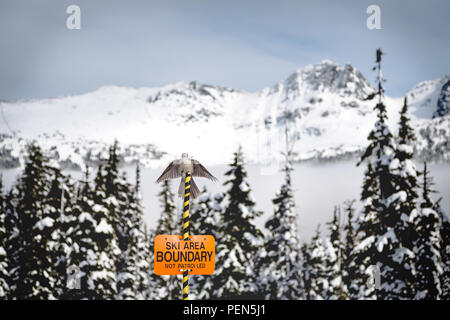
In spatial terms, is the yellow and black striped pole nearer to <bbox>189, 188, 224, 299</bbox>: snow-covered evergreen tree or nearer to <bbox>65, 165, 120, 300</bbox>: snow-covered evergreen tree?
<bbox>65, 165, 120, 300</bbox>: snow-covered evergreen tree

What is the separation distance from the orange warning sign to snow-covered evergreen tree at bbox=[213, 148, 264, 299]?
1744 cm

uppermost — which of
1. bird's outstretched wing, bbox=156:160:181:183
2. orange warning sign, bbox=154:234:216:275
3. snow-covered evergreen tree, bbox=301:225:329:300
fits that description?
bird's outstretched wing, bbox=156:160:181:183

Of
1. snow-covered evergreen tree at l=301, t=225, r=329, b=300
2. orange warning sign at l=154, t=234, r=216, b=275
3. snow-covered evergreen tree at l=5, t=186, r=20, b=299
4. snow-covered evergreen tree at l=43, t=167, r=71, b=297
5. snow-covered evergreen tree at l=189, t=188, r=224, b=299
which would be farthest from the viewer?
snow-covered evergreen tree at l=301, t=225, r=329, b=300

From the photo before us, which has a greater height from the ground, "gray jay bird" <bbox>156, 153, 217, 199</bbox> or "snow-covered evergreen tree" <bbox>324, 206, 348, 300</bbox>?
"gray jay bird" <bbox>156, 153, 217, 199</bbox>

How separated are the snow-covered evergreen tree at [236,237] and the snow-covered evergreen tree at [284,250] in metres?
5.27

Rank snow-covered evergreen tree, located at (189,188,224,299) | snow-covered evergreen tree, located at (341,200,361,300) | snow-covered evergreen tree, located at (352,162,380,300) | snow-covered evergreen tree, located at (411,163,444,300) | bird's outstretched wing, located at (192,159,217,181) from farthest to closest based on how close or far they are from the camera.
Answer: snow-covered evergreen tree, located at (341,200,361,300) < snow-covered evergreen tree, located at (189,188,224,299) < snow-covered evergreen tree, located at (352,162,380,300) < snow-covered evergreen tree, located at (411,163,444,300) < bird's outstretched wing, located at (192,159,217,181)

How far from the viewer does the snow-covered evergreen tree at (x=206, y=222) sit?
28.2 metres

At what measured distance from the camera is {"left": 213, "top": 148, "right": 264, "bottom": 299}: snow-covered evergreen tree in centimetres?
2559

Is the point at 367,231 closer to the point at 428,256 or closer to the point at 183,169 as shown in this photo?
the point at 428,256

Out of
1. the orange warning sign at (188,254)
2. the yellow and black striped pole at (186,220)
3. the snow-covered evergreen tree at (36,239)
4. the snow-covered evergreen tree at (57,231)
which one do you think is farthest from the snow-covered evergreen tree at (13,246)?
the orange warning sign at (188,254)

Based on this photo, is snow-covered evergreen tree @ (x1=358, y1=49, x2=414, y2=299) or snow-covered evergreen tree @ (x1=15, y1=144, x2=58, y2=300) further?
snow-covered evergreen tree @ (x1=15, y1=144, x2=58, y2=300)

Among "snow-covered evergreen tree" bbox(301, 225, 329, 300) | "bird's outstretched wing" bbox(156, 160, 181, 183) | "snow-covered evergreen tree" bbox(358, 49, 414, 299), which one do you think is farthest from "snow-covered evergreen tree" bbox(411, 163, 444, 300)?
"snow-covered evergreen tree" bbox(301, 225, 329, 300)

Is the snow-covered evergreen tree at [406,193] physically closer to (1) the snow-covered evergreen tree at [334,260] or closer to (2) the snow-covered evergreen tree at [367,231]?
(2) the snow-covered evergreen tree at [367,231]
